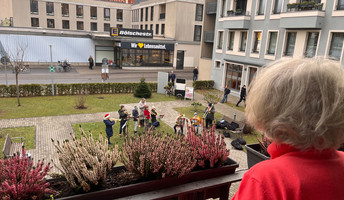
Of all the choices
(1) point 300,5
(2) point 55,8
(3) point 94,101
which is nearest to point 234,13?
(1) point 300,5

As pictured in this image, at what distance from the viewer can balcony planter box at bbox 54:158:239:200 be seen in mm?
2510

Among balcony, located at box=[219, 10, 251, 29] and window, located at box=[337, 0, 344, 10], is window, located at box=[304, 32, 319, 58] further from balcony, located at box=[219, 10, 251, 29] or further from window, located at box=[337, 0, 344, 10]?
balcony, located at box=[219, 10, 251, 29]

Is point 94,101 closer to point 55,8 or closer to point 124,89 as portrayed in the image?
point 124,89

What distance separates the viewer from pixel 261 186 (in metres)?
1.22

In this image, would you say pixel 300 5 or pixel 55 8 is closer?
pixel 300 5

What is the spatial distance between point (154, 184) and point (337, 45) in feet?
59.1

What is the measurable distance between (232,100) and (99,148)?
2074cm

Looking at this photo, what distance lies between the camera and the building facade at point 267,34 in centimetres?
1672

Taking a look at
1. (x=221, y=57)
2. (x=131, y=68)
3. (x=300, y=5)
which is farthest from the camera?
(x=131, y=68)

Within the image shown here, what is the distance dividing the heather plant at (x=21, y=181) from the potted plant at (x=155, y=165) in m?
0.31

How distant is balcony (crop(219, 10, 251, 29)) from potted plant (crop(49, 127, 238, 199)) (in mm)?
21397

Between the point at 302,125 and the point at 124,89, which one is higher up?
the point at 302,125

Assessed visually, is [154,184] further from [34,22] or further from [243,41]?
[34,22]

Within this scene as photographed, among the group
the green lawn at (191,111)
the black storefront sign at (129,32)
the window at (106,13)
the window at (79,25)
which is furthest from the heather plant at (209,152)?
the window at (106,13)
